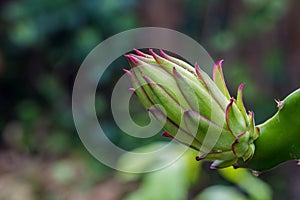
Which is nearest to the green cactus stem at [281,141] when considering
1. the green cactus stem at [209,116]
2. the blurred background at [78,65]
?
the green cactus stem at [209,116]

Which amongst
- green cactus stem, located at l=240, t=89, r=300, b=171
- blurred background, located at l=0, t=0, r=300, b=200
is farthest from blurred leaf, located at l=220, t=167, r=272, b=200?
blurred background, located at l=0, t=0, r=300, b=200

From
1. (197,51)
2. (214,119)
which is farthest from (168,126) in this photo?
(197,51)

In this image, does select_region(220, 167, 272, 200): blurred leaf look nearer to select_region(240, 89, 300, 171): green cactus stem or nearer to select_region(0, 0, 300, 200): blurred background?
select_region(240, 89, 300, 171): green cactus stem

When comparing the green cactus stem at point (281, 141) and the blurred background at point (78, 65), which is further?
the blurred background at point (78, 65)

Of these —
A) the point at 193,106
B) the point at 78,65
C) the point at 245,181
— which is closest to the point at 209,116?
the point at 193,106

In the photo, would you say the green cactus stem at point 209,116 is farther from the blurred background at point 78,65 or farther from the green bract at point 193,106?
the blurred background at point 78,65

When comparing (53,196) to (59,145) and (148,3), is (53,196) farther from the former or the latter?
(148,3)

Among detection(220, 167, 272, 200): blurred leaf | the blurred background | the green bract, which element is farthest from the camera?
the blurred background
